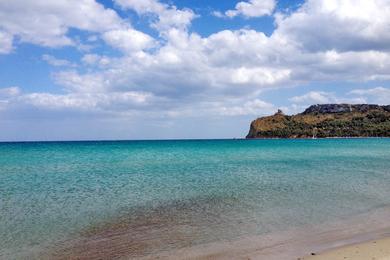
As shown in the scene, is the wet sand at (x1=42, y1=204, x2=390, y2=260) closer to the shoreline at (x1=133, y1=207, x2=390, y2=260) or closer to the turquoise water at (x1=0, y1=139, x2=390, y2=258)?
the shoreline at (x1=133, y1=207, x2=390, y2=260)

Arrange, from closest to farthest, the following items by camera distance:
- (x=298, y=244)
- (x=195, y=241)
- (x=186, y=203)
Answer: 1. (x=298, y=244)
2. (x=195, y=241)
3. (x=186, y=203)

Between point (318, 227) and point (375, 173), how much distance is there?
2037 centimetres

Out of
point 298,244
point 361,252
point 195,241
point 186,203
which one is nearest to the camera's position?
point 361,252

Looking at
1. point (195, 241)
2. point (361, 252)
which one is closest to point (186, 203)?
point (195, 241)

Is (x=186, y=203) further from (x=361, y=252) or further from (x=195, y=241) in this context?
(x=361, y=252)

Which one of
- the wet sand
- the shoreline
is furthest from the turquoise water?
the shoreline

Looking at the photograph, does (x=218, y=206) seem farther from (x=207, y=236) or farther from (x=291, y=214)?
(x=207, y=236)

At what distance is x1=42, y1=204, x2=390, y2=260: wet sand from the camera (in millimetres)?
11023

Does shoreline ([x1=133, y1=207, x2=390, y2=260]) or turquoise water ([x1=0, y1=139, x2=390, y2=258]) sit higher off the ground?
turquoise water ([x1=0, y1=139, x2=390, y2=258])

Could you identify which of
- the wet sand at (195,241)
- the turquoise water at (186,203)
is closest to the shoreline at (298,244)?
the wet sand at (195,241)

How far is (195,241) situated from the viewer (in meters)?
12.3

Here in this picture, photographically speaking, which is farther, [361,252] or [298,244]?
[298,244]

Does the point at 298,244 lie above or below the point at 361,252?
below

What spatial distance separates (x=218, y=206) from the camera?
1794 cm
